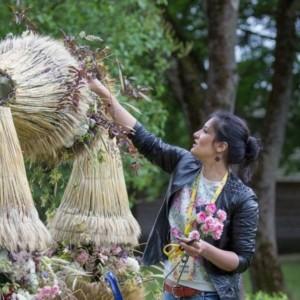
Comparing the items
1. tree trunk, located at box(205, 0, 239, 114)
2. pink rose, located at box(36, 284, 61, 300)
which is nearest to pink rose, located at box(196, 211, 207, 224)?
pink rose, located at box(36, 284, 61, 300)

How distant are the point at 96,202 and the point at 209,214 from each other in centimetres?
43

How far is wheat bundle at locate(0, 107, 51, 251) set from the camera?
2.57 meters

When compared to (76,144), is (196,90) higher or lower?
higher

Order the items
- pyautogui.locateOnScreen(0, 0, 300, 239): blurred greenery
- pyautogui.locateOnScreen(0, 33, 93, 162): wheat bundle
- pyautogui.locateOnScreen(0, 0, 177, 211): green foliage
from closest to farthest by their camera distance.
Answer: pyautogui.locateOnScreen(0, 33, 93, 162): wheat bundle < pyautogui.locateOnScreen(0, 0, 300, 239): blurred greenery < pyautogui.locateOnScreen(0, 0, 177, 211): green foliage

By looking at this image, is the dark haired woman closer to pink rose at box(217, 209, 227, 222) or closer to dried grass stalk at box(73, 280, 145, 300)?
pink rose at box(217, 209, 227, 222)

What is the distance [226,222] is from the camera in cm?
323

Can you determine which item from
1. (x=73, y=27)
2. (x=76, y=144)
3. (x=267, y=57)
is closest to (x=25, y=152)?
(x=76, y=144)

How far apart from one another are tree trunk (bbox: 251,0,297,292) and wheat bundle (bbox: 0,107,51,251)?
5.80 metres

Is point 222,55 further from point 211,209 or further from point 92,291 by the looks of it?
point 92,291

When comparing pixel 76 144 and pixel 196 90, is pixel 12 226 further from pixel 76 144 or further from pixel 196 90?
pixel 196 90

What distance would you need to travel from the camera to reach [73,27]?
5891 millimetres

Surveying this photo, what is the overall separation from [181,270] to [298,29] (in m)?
6.98

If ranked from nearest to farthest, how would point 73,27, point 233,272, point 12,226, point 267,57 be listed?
1. point 12,226
2. point 233,272
3. point 73,27
4. point 267,57

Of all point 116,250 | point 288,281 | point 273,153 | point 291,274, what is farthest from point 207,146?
point 291,274
